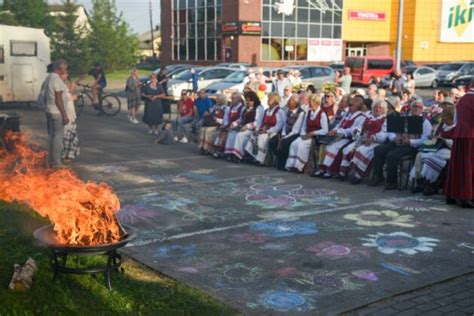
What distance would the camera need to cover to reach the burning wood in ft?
17.0

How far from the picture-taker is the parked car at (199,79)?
1109 inches

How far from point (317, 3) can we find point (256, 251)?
47517 millimetres

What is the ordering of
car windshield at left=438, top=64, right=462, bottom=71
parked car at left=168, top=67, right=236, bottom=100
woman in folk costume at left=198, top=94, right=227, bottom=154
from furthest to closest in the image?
1. car windshield at left=438, top=64, right=462, bottom=71
2. parked car at left=168, top=67, right=236, bottom=100
3. woman in folk costume at left=198, top=94, right=227, bottom=154

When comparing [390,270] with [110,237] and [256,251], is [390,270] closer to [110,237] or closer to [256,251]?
[256,251]

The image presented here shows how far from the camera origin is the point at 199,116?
53.3 feet

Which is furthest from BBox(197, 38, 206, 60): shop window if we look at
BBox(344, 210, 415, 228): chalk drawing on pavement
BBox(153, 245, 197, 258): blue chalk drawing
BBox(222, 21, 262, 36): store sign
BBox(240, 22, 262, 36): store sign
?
BBox(153, 245, 197, 258): blue chalk drawing

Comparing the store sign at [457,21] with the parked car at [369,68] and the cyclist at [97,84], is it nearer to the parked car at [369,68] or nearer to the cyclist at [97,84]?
the parked car at [369,68]

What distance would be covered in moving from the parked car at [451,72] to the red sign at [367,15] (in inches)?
556

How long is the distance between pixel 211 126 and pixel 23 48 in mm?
12663

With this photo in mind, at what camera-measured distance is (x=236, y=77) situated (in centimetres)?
2744

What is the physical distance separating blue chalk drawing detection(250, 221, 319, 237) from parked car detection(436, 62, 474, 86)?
117 feet

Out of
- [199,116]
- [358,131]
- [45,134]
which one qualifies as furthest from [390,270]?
[45,134]

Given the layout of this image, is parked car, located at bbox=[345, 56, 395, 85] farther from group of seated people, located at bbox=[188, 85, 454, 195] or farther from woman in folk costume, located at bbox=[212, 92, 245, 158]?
woman in folk costume, located at bbox=[212, 92, 245, 158]

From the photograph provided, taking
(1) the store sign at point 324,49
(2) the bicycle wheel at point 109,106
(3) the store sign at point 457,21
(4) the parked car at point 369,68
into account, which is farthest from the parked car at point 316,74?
(3) the store sign at point 457,21
